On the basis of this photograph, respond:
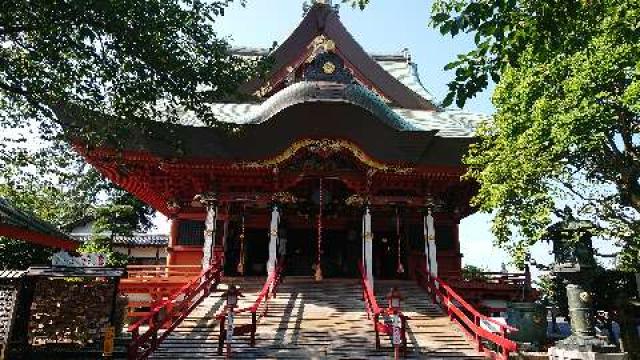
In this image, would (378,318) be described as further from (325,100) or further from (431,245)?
(325,100)

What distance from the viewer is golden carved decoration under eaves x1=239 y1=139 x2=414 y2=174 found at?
48.4ft

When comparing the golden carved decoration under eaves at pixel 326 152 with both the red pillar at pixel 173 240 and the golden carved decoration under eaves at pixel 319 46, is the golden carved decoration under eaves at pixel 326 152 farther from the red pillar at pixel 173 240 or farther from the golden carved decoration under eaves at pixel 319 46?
the golden carved decoration under eaves at pixel 319 46

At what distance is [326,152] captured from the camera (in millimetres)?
15148

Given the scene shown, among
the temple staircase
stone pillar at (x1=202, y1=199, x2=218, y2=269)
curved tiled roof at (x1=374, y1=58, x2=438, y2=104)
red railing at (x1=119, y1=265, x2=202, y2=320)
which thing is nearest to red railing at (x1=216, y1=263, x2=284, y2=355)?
the temple staircase

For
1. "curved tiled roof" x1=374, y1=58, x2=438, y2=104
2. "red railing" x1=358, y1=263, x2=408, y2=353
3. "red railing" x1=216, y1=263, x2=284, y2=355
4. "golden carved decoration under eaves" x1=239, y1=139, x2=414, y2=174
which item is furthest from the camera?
"curved tiled roof" x1=374, y1=58, x2=438, y2=104

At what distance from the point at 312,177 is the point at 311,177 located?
3 cm

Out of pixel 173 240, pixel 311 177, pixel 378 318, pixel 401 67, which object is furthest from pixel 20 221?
pixel 401 67

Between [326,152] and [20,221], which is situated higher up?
[326,152]

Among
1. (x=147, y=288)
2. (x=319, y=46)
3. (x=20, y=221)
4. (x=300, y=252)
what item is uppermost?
(x=319, y=46)

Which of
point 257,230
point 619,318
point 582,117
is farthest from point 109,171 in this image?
point 619,318

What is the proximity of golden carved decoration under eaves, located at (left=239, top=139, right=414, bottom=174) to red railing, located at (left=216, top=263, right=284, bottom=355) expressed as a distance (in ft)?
11.4

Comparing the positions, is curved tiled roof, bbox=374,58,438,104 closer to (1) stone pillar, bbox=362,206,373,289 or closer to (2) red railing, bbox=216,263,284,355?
(1) stone pillar, bbox=362,206,373,289

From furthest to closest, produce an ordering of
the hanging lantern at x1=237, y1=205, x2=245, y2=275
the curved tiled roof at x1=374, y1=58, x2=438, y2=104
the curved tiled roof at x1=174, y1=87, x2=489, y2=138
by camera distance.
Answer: the curved tiled roof at x1=374, y1=58, x2=438, y2=104 < the hanging lantern at x1=237, y1=205, x2=245, y2=275 < the curved tiled roof at x1=174, y1=87, x2=489, y2=138

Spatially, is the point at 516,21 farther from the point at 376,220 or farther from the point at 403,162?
the point at 376,220
